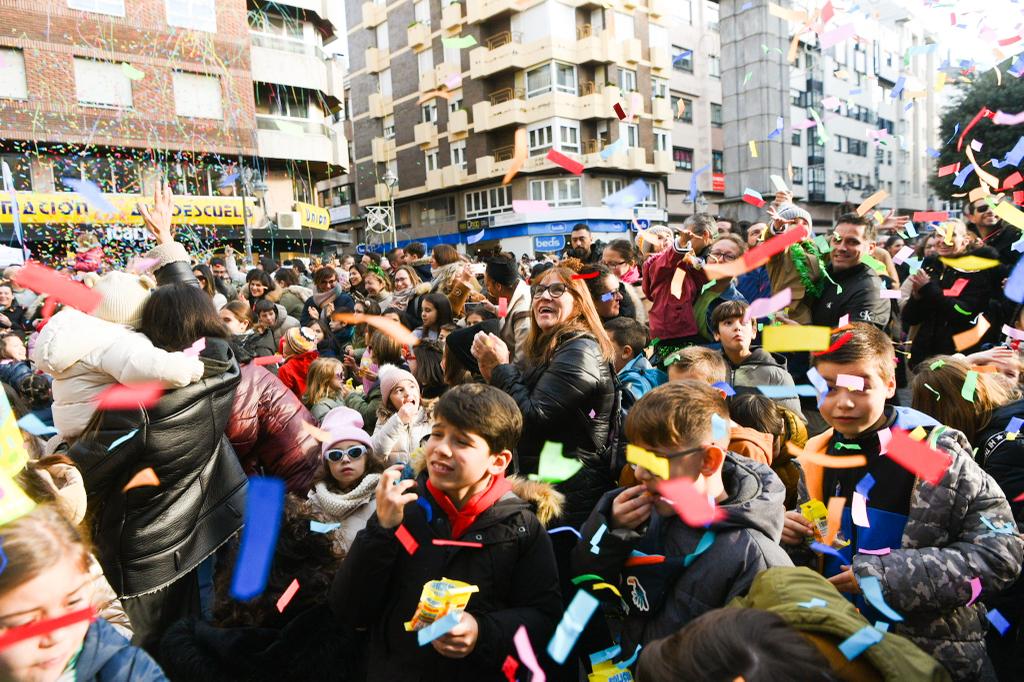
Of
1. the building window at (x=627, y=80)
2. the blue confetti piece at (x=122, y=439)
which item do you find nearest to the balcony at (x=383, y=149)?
the building window at (x=627, y=80)

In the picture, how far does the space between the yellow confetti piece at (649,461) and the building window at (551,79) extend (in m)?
30.4

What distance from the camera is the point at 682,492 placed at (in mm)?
1989

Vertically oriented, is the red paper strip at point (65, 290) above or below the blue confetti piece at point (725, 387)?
above

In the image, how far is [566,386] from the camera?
2844 millimetres

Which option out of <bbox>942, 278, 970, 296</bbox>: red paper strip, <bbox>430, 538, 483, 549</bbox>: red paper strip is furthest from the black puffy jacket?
<bbox>942, 278, 970, 296</bbox>: red paper strip

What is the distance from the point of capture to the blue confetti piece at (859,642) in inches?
49.4

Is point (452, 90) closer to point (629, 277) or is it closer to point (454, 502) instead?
point (629, 277)

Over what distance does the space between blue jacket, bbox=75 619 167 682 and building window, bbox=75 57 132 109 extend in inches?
971

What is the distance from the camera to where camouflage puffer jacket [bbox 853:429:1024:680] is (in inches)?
75.4

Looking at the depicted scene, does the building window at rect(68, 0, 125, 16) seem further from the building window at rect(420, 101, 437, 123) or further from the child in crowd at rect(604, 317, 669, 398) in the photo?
the child in crowd at rect(604, 317, 669, 398)

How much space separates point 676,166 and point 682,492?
1468 inches

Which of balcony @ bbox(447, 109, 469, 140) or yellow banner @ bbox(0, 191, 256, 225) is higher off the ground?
balcony @ bbox(447, 109, 469, 140)

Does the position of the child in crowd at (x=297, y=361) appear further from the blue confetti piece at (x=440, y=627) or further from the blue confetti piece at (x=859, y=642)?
the blue confetti piece at (x=859, y=642)

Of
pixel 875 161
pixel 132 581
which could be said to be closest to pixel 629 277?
pixel 132 581
